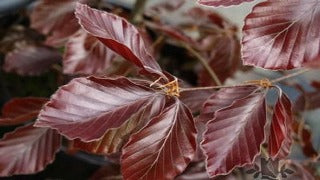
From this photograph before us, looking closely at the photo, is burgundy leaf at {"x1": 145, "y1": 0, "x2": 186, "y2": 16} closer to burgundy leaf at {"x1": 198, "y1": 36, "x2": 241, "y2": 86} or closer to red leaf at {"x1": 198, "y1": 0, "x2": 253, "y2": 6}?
burgundy leaf at {"x1": 198, "y1": 36, "x2": 241, "y2": 86}

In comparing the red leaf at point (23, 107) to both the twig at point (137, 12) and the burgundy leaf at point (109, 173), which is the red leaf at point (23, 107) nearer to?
the burgundy leaf at point (109, 173)

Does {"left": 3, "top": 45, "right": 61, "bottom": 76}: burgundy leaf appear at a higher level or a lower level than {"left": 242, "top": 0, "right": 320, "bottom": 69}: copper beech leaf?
lower

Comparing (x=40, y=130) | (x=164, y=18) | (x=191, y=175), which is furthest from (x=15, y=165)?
(x=164, y=18)

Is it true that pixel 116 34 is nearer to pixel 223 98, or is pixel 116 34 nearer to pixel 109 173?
pixel 223 98

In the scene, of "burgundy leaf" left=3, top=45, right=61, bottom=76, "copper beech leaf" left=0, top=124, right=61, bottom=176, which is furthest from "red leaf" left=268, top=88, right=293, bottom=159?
"burgundy leaf" left=3, top=45, right=61, bottom=76

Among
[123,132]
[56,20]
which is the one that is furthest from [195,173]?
[56,20]

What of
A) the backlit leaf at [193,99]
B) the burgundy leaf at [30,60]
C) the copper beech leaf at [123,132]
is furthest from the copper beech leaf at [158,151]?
the burgundy leaf at [30,60]

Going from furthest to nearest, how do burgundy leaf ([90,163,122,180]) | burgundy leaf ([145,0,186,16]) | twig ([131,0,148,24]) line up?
burgundy leaf ([145,0,186,16])
twig ([131,0,148,24])
burgundy leaf ([90,163,122,180])
